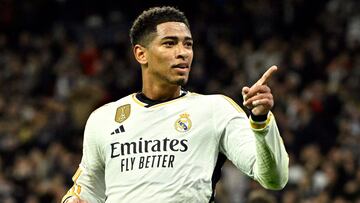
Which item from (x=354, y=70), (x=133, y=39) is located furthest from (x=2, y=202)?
(x=133, y=39)

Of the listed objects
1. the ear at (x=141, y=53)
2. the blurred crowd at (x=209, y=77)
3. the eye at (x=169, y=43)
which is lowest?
the blurred crowd at (x=209, y=77)

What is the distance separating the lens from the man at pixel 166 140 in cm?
447

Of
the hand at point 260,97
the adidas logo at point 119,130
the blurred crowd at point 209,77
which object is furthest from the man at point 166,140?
the blurred crowd at point 209,77

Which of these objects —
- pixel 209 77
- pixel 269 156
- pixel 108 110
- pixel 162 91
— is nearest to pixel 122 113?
pixel 108 110

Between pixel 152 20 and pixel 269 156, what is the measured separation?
3.94 feet

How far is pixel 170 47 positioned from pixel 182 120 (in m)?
0.40

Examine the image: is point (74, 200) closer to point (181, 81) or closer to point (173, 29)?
point (181, 81)

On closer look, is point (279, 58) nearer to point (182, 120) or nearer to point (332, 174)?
point (332, 174)

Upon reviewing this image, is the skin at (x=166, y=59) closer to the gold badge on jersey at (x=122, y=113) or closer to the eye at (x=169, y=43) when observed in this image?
the eye at (x=169, y=43)

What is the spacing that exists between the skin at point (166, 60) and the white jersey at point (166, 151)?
0.35 ft

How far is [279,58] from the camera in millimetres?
14578

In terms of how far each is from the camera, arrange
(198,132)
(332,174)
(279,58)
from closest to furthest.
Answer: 1. (198,132)
2. (332,174)
3. (279,58)

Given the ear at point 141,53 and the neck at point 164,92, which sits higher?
the ear at point 141,53

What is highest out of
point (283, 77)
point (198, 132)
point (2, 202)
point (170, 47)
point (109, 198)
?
point (170, 47)
